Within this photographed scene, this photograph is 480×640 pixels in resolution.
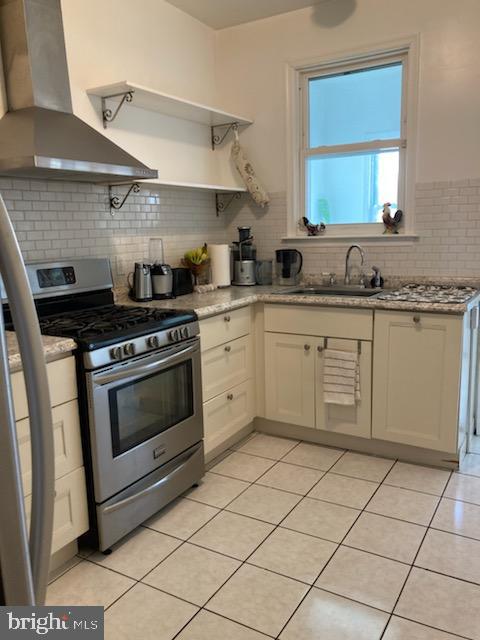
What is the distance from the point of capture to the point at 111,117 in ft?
9.46

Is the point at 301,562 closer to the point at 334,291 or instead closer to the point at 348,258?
the point at 334,291

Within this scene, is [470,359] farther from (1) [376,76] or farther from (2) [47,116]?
(2) [47,116]

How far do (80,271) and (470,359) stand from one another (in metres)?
2.19

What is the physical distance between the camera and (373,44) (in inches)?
127

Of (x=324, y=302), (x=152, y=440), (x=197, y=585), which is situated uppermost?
(x=324, y=302)

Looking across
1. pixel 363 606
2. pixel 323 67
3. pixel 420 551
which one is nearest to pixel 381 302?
pixel 420 551

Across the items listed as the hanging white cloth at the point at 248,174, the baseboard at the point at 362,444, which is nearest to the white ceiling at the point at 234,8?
the hanging white cloth at the point at 248,174

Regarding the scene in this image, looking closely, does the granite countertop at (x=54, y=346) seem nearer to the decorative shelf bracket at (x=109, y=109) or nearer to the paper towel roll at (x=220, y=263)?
the decorative shelf bracket at (x=109, y=109)

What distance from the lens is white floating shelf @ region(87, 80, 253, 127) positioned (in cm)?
269

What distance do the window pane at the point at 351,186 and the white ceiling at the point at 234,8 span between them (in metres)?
0.97

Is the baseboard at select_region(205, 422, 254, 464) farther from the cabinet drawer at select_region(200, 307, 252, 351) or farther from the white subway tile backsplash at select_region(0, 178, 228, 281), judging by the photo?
the white subway tile backsplash at select_region(0, 178, 228, 281)

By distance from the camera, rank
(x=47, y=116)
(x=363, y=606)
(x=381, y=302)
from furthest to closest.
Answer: (x=381, y=302) → (x=47, y=116) → (x=363, y=606)

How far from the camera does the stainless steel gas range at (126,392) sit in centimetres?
203

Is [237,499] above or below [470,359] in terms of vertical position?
below
